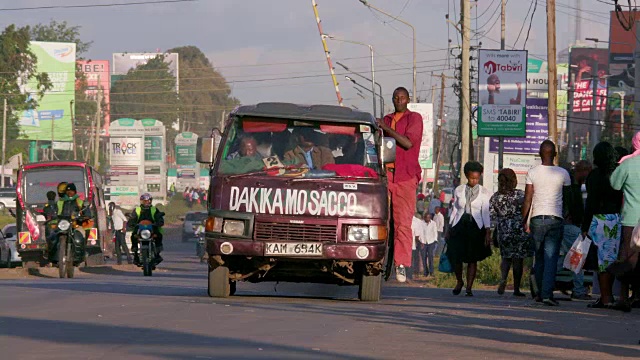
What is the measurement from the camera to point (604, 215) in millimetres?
14867

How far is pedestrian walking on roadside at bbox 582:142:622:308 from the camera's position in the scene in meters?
14.8

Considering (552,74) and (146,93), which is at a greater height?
(146,93)

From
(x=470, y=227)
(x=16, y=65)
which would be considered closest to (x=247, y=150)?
(x=470, y=227)

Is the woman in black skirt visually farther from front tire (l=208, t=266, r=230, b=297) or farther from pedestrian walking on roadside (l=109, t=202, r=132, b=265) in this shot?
pedestrian walking on roadside (l=109, t=202, r=132, b=265)

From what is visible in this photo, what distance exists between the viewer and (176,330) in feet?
34.1

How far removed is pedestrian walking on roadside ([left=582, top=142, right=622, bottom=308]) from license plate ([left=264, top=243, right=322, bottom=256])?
10.8 feet

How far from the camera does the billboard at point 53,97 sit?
354ft

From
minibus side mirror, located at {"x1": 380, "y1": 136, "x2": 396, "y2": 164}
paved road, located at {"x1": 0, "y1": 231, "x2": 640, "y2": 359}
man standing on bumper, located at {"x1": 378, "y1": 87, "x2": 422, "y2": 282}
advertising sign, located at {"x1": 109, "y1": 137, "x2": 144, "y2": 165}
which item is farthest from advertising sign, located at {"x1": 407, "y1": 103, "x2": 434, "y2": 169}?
Answer: paved road, located at {"x1": 0, "y1": 231, "x2": 640, "y2": 359}

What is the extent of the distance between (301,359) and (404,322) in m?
3.28

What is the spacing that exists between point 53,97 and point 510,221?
9735 cm

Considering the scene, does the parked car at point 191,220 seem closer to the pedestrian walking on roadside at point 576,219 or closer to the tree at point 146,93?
the pedestrian walking on roadside at point 576,219

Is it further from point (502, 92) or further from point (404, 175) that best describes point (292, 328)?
point (502, 92)

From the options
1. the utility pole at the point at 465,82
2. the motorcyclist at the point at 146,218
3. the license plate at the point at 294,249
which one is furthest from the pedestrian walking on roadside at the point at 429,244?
the license plate at the point at 294,249

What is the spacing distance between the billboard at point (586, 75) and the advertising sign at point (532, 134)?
60195 millimetres
